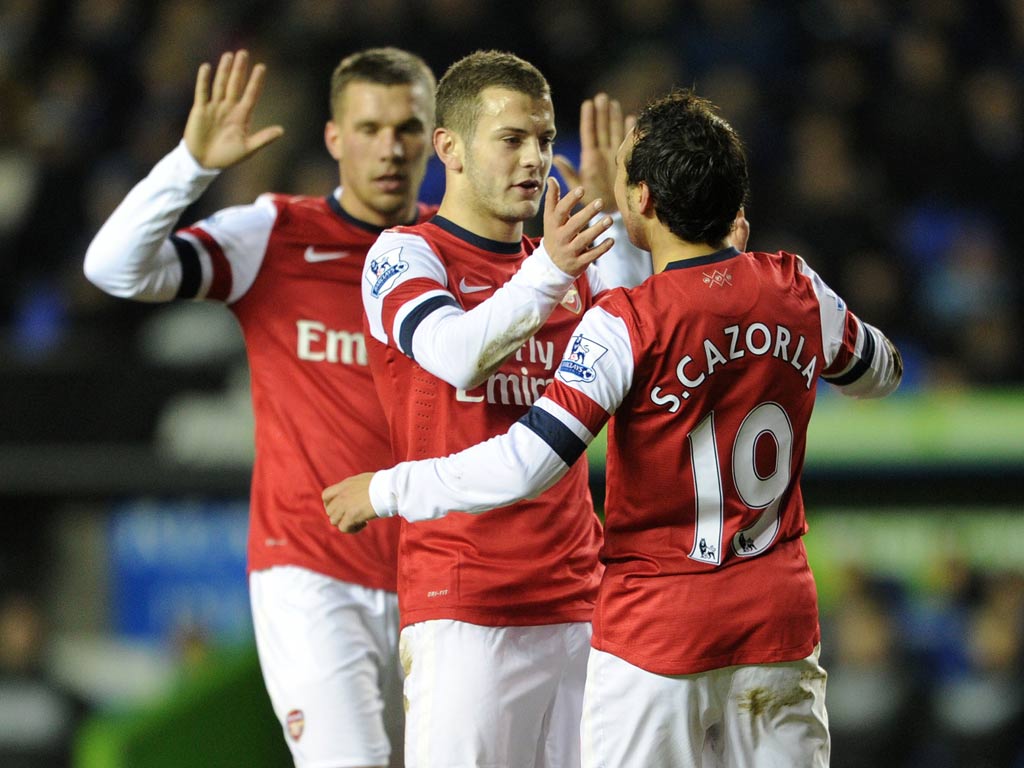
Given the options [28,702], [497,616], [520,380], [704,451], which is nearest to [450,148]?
[520,380]

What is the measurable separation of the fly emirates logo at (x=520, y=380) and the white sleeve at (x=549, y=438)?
1.35 feet

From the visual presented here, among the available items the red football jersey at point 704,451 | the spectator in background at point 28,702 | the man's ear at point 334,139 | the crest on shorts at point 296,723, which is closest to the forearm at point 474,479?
the red football jersey at point 704,451

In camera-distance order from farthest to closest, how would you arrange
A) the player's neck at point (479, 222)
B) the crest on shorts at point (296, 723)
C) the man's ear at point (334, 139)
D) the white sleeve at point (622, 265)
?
the man's ear at point (334, 139) < the crest on shorts at point (296, 723) < the white sleeve at point (622, 265) < the player's neck at point (479, 222)

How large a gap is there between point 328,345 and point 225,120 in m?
0.71

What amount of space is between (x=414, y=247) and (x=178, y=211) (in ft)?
3.06

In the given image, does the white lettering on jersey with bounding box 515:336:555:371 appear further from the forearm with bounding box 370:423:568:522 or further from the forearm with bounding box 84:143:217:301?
the forearm with bounding box 84:143:217:301

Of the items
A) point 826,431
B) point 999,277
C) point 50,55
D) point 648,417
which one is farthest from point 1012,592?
point 50,55

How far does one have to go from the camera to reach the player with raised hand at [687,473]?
325cm

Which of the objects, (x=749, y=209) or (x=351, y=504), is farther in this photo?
(x=749, y=209)

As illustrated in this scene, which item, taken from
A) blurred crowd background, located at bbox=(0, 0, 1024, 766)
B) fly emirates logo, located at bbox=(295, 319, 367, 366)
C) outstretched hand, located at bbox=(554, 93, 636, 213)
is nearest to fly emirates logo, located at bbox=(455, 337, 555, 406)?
outstretched hand, located at bbox=(554, 93, 636, 213)

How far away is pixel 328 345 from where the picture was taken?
14.8 feet

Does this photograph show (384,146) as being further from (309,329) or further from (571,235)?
(571,235)

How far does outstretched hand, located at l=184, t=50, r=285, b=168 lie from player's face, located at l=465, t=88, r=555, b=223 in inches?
32.1

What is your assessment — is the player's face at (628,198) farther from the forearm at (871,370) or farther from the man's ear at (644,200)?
the forearm at (871,370)
